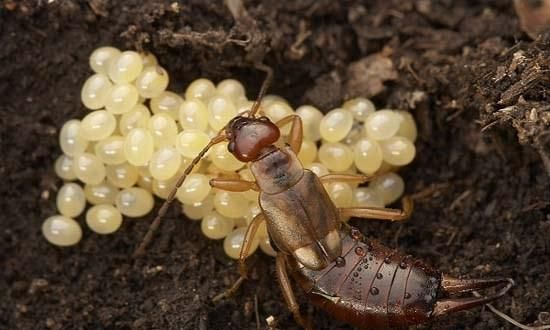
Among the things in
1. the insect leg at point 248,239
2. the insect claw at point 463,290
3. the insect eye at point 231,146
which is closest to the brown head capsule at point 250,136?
the insect eye at point 231,146

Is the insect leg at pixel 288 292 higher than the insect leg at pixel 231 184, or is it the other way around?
the insect leg at pixel 231 184

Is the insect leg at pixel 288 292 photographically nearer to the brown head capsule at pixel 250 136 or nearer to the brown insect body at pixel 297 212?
the brown insect body at pixel 297 212

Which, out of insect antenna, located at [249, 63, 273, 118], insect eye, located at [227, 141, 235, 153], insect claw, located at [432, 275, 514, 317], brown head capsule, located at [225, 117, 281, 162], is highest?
insect antenna, located at [249, 63, 273, 118]

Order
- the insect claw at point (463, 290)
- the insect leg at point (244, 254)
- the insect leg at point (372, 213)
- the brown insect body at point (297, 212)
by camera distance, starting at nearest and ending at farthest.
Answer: the insect claw at point (463, 290) < the brown insect body at point (297, 212) < the insect leg at point (244, 254) < the insect leg at point (372, 213)

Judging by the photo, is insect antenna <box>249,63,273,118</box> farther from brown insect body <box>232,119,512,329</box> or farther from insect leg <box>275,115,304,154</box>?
brown insect body <box>232,119,512,329</box>

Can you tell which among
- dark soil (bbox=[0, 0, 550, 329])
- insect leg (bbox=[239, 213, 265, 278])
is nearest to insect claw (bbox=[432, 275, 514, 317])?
dark soil (bbox=[0, 0, 550, 329])
